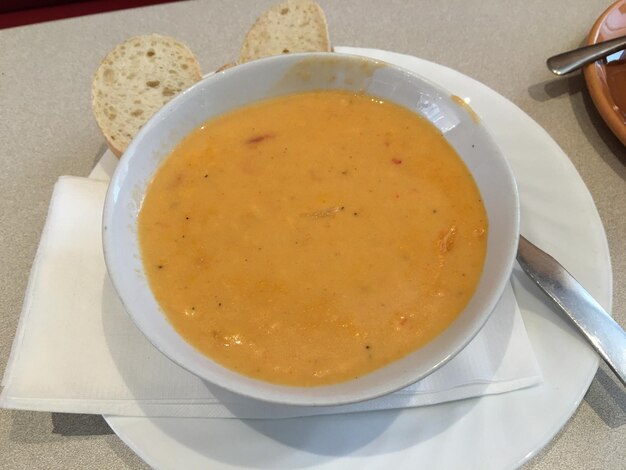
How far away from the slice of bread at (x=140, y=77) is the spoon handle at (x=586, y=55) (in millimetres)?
1145

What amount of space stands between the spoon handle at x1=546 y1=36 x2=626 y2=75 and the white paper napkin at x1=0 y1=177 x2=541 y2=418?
35.4 inches

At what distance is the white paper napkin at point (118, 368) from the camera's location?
1037 millimetres

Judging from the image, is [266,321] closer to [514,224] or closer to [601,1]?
[514,224]

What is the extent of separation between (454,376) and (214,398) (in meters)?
0.49

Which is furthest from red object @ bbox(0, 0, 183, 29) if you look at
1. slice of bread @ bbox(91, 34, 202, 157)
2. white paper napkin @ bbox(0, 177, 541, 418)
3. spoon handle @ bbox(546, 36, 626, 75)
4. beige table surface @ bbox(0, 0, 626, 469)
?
spoon handle @ bbox(546, 36, 626, 75)

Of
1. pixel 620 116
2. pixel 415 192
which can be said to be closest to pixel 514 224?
pixel 415 192

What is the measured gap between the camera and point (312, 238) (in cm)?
107

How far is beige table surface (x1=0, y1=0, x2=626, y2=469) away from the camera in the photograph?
1156mm

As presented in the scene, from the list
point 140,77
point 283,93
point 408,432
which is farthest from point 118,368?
point 140,77

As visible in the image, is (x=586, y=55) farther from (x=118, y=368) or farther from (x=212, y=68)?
(x=118, y=368)

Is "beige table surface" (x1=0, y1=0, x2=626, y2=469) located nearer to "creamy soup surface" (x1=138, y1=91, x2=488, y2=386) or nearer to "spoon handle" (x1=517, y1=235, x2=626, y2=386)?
"spoon handle" (x1=517, y1=235, x2=626, y2=386)

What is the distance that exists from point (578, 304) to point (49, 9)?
7.36ft

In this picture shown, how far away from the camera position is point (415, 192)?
114 cm

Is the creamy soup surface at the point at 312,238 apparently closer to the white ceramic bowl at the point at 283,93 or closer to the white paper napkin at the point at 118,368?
the white ceramic bowl at the point at 283,93
